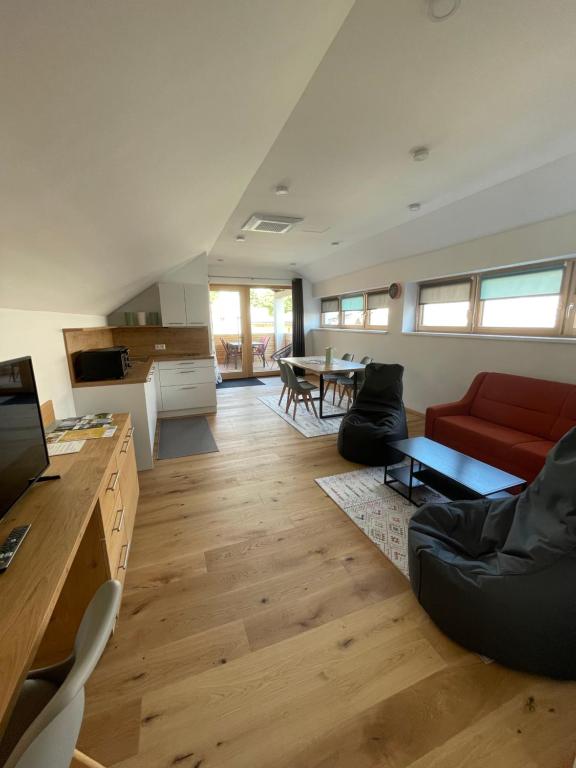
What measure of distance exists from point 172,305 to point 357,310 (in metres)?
3.65

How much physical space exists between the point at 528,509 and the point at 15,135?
235 centimetres

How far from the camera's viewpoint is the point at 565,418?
9.03 feet

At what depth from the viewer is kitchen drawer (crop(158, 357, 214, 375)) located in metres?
4.54

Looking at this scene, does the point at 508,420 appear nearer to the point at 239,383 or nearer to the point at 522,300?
the point at 522,300

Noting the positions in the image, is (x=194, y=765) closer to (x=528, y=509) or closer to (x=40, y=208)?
(x=528, y=509)

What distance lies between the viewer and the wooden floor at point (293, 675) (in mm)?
1126

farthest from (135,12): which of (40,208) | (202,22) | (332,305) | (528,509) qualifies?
(332,305)

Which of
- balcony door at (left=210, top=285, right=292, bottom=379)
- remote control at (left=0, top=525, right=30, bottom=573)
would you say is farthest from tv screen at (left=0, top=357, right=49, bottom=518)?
balcony door at (left=210, top=285, right=292, bottom=379)

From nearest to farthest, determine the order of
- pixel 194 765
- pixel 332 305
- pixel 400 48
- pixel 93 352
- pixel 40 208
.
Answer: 1. pixel 194 765
2. pixel 40 208
3. pixel 400 48
4. pixel 93 352
5. pixel 332 305

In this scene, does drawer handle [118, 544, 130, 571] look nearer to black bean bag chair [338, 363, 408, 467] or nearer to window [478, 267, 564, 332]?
black bean bag chair [338, 363, 408, 467]

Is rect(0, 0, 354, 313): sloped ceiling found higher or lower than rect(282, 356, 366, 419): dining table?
higher

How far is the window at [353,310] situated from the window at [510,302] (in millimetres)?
1684

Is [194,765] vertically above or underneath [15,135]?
underneath

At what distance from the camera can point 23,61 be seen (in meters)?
0.71
